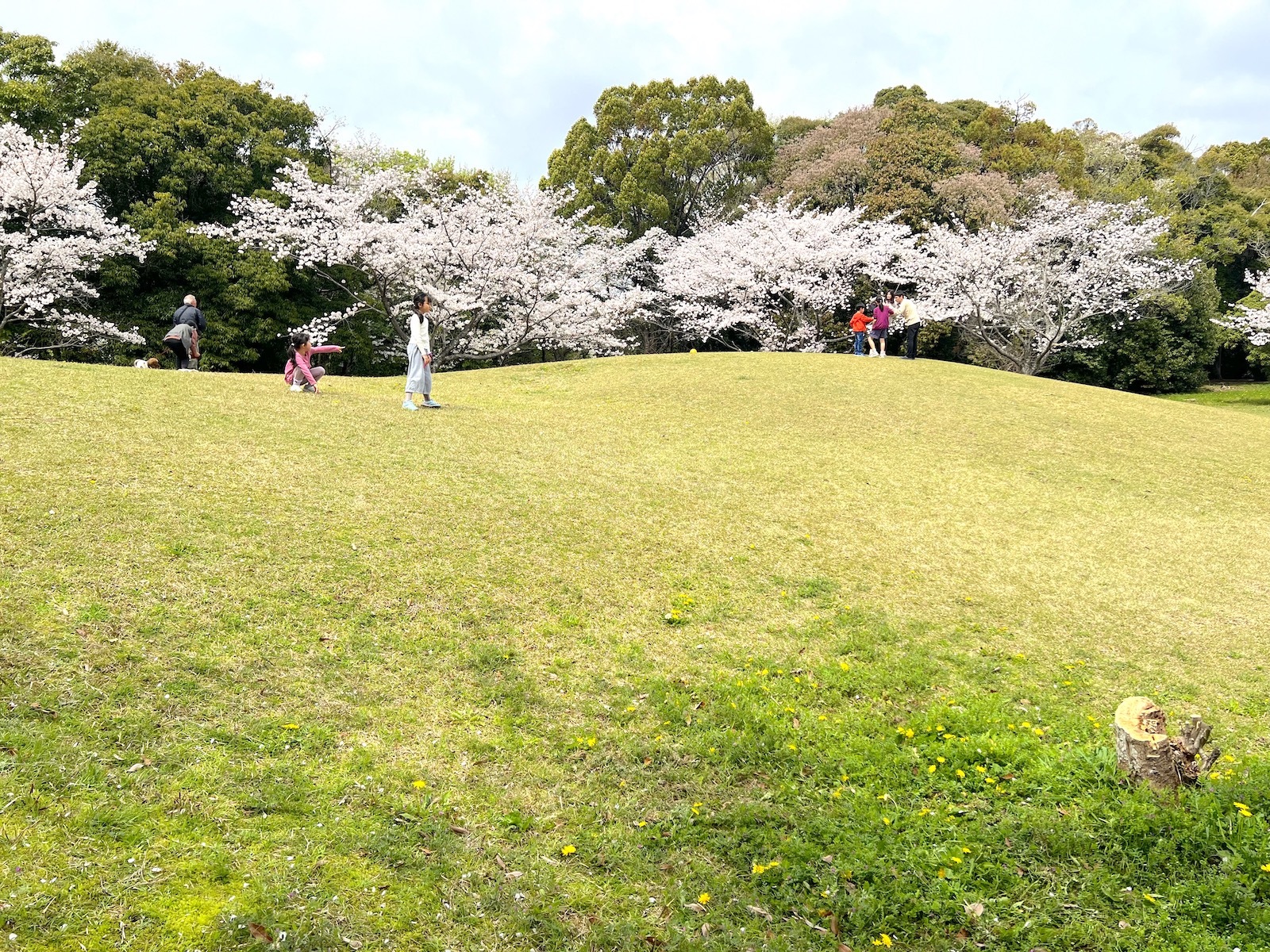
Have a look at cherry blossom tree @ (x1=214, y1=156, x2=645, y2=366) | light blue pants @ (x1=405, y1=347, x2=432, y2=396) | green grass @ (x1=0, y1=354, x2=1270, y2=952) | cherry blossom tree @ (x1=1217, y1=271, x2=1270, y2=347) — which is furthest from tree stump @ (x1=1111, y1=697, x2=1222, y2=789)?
cherry blossom tree @ (x1=1217, y1=271, x2=1270, y2=347)

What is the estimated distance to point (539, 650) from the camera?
6.25m

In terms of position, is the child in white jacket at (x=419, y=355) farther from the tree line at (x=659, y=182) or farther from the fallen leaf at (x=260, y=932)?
the tree line at (x=659, y=182)

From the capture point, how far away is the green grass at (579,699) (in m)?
3.81

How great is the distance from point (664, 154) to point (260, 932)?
3614 centimetres

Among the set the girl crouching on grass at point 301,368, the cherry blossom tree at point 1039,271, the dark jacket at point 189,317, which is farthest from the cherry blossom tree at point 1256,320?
the dark jacket at point 189,317

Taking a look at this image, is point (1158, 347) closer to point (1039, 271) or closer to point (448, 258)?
point (1039, 271)

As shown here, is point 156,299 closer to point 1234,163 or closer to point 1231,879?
point 1231,879

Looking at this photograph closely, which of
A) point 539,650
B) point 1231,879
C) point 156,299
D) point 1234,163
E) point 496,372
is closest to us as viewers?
point 1231,879

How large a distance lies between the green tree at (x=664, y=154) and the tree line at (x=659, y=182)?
88mm

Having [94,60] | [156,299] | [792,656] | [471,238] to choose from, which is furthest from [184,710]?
[94,60]

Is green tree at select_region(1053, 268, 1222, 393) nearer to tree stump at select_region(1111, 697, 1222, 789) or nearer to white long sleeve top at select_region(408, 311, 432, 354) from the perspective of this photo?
white long sleeve top at select_region(408, 311, 432, 354)

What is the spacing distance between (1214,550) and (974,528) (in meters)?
2.90

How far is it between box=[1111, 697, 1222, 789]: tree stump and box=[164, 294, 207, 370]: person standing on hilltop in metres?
16.4

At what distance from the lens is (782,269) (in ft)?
96.7
